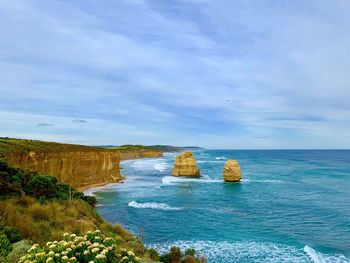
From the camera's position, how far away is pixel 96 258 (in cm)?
677

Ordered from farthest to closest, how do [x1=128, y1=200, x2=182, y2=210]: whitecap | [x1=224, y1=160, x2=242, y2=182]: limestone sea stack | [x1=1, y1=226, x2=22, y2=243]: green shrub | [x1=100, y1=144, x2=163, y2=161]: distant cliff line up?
[x1=100, y1=144, x2=163, y2=161]: distant cliff, [x1=224, y1=160, x2=242, y2=182]: limestone sea stack, [x1=128, y1=200, x2=182, y2=210]: whitecap, [x1=1, y1=226, x2=22, y2=243]: green shrub

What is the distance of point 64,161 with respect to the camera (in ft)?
151

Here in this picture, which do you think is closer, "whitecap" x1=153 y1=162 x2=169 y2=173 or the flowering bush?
the flowering bush

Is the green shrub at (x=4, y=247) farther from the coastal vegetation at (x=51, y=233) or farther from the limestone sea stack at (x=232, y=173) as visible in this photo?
the limestone sea stack at (x=232, y=173)

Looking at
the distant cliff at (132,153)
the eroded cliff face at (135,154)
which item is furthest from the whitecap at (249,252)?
the eroded cliff face at (135,154)

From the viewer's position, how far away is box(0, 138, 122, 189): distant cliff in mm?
37362

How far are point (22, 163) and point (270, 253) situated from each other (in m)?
27.6

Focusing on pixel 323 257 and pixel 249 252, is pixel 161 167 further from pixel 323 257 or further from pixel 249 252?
pixel 323 257

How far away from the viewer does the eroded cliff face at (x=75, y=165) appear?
3788 centimetres

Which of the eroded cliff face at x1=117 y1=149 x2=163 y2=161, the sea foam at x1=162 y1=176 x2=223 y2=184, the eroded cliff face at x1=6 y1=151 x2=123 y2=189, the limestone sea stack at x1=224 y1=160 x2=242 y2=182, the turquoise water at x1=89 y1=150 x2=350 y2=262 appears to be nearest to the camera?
the turquoise water at x1=89 y1=150 x2=350 y2=262

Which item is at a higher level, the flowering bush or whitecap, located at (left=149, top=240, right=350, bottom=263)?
the flowering bush

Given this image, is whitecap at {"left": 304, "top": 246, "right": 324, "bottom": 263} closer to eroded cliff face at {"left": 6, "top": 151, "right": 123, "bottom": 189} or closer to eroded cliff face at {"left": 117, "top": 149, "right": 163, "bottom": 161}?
eroded cliff face at {"left": 6, "top": 151, "right": 123, "bottom": 189}

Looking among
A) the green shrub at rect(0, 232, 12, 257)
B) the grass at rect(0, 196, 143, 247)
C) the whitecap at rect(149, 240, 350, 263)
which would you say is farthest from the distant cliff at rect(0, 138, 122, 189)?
the green shrub at rect(0, 232, 12, 257)

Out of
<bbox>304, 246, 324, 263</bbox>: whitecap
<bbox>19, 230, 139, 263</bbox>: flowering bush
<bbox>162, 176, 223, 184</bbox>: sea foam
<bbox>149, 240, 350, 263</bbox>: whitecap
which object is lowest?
<bbox>149, 240, 350, 263</bbox>: whitecap
